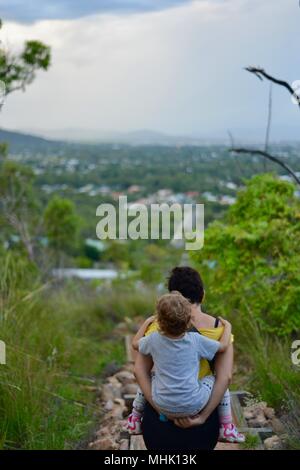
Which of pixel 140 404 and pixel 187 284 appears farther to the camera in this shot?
pixel 140 404

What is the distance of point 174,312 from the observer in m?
2.85

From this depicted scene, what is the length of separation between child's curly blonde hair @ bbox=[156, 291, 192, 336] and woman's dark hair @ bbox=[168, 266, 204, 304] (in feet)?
0.71

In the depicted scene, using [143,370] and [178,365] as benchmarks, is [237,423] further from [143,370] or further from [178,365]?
[178,365]

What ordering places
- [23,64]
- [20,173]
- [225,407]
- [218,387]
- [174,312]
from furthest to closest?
A: [20,173] < [23,64] < [225,407] < [218,387] < [174,312]

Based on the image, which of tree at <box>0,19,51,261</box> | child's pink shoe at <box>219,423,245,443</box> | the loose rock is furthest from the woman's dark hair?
tree at <box>0,19,51,261</box>

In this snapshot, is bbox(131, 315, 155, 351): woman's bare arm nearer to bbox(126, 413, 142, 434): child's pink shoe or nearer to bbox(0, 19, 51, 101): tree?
bbox(126, 413, 142, 434): child's pink shoe

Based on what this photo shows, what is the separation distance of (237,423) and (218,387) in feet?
3.75

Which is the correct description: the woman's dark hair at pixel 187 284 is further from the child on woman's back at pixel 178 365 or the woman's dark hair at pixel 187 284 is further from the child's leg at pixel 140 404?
the child's leg at pixel 140 404

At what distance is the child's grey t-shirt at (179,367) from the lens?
9.80 ft

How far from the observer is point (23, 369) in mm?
4258

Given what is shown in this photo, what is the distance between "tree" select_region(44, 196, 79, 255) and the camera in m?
14.6

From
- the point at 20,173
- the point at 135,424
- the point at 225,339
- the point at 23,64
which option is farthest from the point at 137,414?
the point at 20,173

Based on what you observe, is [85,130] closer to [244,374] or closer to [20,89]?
[20,89]
